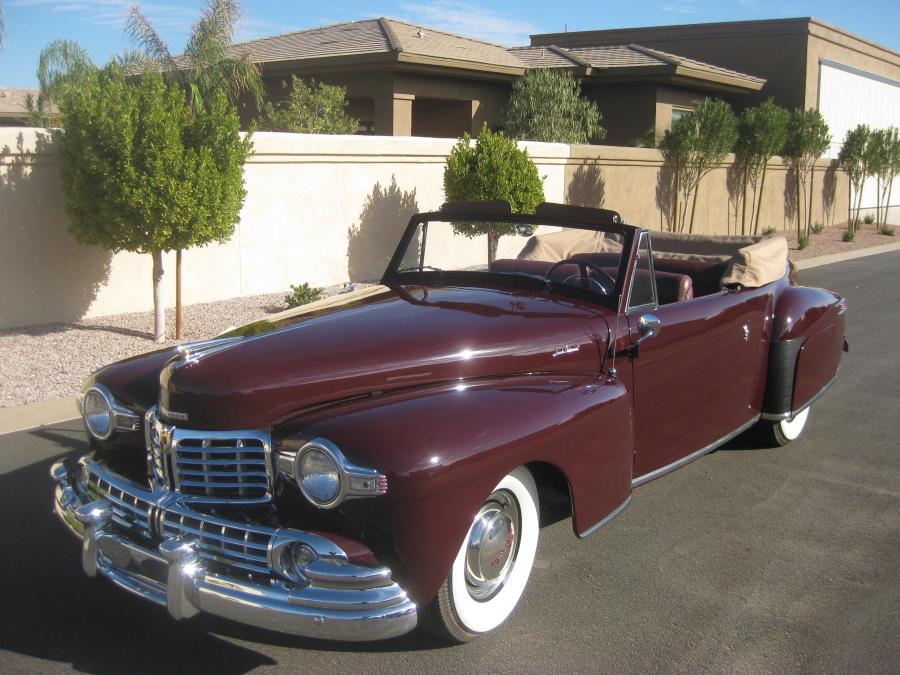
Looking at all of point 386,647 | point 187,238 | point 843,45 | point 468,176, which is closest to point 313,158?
point 468,176

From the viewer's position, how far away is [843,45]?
27.3m

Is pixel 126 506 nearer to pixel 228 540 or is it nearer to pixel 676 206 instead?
pixel 228 540

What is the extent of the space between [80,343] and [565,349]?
241 inches

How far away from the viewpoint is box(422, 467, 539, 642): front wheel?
10.8 feet

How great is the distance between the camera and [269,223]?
11484 millimetres

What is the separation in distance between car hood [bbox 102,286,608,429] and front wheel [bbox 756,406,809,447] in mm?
2114

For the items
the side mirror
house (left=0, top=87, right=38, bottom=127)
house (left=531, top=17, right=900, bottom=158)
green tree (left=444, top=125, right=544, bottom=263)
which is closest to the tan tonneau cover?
the side mirror

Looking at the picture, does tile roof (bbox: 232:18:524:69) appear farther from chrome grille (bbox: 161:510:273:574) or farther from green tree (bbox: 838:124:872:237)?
chrome grille (bbox: 161:510:273:574)

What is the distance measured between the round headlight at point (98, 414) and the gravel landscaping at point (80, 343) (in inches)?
131

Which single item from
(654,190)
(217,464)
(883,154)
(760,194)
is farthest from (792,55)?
(217,464)

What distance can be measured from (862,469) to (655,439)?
1868mm

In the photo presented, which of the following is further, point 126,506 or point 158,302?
point 158,302

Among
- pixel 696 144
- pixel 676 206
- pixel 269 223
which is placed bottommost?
pixel 269 223

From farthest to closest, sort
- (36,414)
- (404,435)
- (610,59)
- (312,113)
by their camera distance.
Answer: (610,59) → (312,113) → (36,414) → (404,435)
